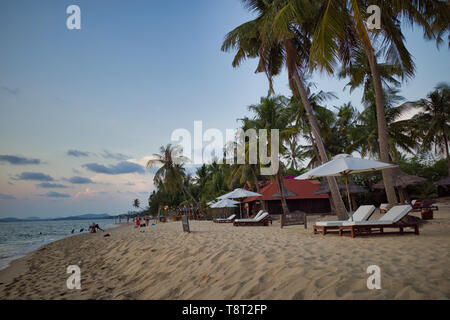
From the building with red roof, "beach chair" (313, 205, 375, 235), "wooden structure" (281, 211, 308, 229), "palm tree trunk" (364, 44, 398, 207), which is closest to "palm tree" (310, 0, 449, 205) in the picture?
"palm tree trunk" (364, 44, 398, 207)

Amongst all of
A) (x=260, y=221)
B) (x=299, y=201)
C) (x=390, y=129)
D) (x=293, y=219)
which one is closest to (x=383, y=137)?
(x=293, y=219)

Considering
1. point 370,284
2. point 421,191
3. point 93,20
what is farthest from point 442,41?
point 421,191

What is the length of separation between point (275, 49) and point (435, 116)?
17854 millimetres

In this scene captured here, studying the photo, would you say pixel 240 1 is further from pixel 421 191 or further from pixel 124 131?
pixel 421 191

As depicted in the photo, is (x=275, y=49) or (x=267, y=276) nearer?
(x=267, y=276)

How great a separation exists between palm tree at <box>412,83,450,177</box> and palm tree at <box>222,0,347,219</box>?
1472cm

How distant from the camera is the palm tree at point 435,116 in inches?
818

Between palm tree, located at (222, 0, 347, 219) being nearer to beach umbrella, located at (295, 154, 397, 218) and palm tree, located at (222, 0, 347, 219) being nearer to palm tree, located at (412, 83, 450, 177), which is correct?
beach umbrella, located at (295, 154, 397, 218)

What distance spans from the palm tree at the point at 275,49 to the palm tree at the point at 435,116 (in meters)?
14.7

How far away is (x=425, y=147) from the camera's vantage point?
22.7m

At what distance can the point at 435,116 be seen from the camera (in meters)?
21.0

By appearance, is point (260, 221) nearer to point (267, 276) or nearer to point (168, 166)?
point (267, 276)

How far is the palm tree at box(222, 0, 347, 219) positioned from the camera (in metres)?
10.1

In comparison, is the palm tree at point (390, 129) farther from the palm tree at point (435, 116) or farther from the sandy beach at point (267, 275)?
the sandy beach at point (267, 275)
